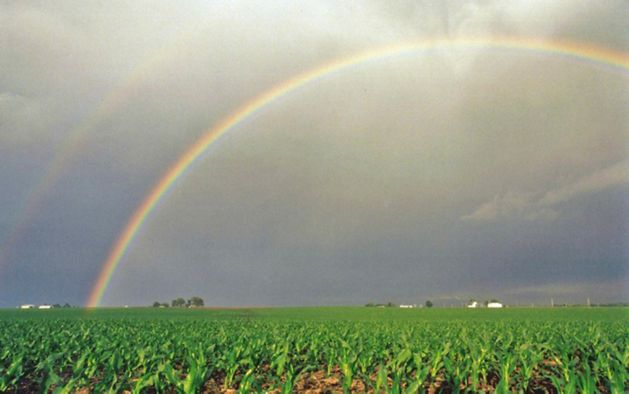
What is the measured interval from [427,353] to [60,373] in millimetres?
9197

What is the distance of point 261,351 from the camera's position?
12.7 m

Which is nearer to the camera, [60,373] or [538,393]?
[538,393]

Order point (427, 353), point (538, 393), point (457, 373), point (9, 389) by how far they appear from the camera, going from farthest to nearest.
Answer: point (427, 353), point (9, 389), point (538, 393), point (457, 373)

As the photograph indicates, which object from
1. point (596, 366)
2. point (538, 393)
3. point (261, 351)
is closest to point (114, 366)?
point (261, 351)

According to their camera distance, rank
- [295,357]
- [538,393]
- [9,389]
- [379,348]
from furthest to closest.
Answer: [379,348], [295,357], [9,389], [538,393]

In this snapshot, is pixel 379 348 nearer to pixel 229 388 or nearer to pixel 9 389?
pixel 229 388

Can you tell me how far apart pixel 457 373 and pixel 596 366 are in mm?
3077

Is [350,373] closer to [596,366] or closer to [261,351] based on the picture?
[261,351]

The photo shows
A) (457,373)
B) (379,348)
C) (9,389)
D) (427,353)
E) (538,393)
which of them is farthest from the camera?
(379,348)

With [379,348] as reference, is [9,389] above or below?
below

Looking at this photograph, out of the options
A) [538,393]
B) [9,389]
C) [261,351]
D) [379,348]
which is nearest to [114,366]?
[9,389]

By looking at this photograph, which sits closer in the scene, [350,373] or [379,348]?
[350,373]

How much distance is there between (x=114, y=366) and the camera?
10453 millimetres

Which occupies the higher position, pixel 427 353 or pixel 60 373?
pixel 427 353
